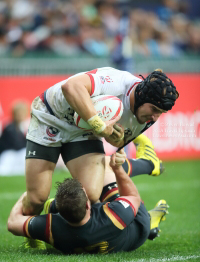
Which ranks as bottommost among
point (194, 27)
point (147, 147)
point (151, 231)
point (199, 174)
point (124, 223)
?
point (199, 174)

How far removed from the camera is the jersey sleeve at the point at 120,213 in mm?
4512

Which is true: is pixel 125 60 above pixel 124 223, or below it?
above

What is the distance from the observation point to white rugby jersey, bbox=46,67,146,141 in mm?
4883

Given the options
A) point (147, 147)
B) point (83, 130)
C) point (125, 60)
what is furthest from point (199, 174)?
point (83, 130)

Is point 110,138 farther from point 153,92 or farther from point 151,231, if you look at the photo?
point 151,231

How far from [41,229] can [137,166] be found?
1.70 meters

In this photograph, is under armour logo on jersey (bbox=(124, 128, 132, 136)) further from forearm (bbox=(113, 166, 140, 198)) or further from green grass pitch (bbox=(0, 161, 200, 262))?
green grass pitch (bbox=(0, 161, 200, 262))

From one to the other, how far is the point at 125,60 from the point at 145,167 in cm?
625

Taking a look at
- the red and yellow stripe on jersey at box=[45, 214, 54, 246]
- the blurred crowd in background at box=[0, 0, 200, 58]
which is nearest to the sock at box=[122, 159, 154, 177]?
the red and yellow stripe on jersey at box=[45, 214, 54, 246]

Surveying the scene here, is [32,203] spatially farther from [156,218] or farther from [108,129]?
[156,218]

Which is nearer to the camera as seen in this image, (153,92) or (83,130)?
(153,92)

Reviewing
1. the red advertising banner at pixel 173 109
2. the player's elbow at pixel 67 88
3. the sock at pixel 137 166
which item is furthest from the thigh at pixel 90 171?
the red advertising banner at pixel 173 109

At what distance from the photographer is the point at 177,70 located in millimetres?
13898

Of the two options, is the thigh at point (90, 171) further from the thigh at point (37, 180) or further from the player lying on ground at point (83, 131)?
the thigh at point (37, 180)
